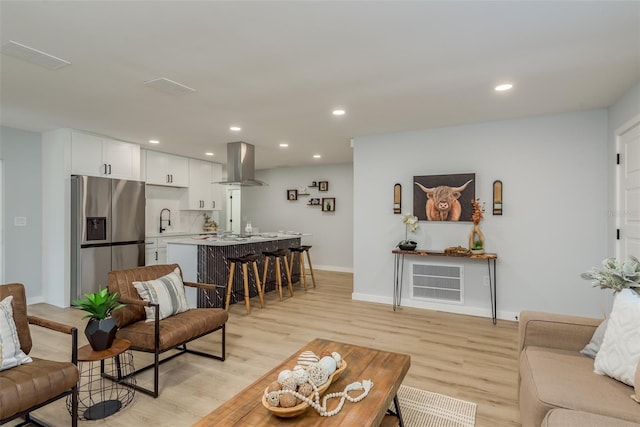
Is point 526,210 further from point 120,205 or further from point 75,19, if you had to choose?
point 120,205

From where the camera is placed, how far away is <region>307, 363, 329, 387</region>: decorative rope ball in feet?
5.16

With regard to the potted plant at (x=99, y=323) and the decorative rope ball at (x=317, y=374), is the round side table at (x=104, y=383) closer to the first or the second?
the potted plant at (x=99, y=323)

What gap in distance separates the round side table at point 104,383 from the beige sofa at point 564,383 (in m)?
2.34

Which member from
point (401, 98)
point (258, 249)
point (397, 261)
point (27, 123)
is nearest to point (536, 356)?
point (401, 98)

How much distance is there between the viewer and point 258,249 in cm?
547

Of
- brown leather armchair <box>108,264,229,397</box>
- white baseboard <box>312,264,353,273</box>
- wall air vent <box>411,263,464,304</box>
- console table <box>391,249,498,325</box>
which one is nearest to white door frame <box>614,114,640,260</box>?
console table <box>391,249,498,325</box>

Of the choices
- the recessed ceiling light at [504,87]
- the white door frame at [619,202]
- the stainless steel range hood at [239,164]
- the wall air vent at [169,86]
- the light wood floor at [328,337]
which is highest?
the recessed ceiling light at [504,87]

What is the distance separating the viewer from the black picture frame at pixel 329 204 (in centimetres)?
785

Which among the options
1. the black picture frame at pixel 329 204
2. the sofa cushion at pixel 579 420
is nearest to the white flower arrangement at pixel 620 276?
the sofa cushion at pixel 579 420

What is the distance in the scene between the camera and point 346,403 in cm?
154

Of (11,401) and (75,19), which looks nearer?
(11,401)

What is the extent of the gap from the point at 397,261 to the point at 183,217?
4744 millimetres

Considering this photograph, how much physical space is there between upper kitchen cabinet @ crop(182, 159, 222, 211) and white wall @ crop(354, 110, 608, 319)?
168 inches

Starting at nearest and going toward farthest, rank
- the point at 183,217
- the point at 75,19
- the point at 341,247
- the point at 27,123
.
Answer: the point at 75,19 → the point at 27,123 → the point at 183,217 → the point at 341,247
